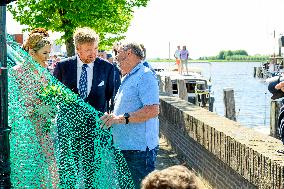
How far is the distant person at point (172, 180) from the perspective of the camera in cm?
214

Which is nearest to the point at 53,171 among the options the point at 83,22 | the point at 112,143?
the point at 112,143

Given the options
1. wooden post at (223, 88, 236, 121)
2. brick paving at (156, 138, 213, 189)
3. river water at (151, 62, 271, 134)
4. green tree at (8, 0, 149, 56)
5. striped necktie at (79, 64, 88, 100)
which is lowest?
river water at (151, 62, 271, 134)

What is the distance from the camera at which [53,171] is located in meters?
4.74

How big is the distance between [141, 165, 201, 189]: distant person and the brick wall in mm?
2232

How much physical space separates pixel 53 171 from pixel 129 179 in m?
0.62

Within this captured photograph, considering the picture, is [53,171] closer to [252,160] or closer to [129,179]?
[129,179]

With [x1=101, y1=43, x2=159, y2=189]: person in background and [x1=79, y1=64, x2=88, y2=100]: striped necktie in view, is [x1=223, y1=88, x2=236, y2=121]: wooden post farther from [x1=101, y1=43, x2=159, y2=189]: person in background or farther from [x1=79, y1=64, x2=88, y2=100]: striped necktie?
[x1=101, y1=43, x2=159, y2=189]: person in background

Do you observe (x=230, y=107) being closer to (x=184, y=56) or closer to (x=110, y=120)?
(x=110, y=120)

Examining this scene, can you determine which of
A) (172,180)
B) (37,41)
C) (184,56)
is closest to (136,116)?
(37,41)

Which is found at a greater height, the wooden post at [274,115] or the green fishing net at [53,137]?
the green fishing net at [53,137]

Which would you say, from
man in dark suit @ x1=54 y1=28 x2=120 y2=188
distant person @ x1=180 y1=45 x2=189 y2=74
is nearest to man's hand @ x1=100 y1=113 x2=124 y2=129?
man in dark suit @ x1=54 y1=28 x2=120 y2=188

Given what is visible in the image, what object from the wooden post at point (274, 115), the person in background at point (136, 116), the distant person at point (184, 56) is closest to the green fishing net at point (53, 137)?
the person in background at point (136, 116)

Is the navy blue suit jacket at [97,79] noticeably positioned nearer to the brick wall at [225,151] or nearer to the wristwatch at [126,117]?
the wristwatch at [126,117]

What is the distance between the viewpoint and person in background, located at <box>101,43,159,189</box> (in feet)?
15.0
